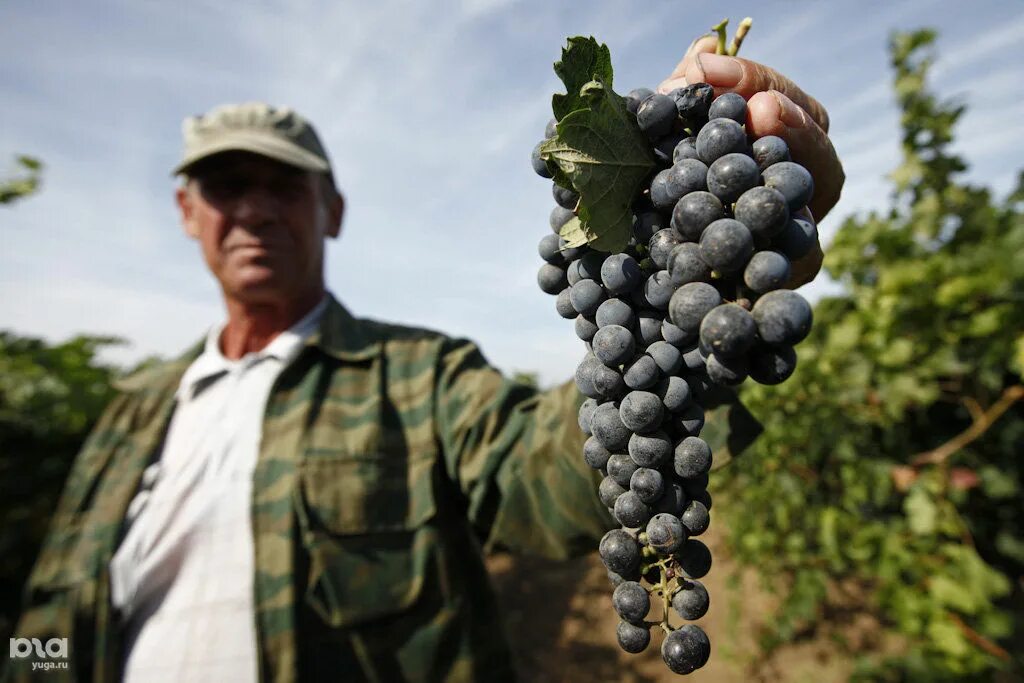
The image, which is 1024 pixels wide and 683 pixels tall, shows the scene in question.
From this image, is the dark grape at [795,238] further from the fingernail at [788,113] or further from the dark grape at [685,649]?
the dark grape at [685,649]

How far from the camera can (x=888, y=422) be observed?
10.5ft

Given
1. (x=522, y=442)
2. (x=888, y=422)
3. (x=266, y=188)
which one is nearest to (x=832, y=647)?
(x=888, y=422)

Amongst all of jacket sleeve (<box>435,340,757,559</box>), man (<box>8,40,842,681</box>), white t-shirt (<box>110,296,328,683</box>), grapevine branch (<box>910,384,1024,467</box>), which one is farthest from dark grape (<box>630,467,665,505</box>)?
grapevine branch (<box>910,384,1024,467</box>)

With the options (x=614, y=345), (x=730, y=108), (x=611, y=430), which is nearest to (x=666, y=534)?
(x=611, y=430)

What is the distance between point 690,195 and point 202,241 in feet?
9.47

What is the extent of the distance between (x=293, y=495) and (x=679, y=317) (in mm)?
2014

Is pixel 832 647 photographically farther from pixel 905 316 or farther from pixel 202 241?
pixel 202 241

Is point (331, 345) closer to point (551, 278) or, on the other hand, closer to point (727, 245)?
point (551, 278)

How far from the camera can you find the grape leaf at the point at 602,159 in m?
0.77

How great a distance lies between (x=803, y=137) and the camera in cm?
89

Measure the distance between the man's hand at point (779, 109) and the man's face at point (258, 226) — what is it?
2.29 m

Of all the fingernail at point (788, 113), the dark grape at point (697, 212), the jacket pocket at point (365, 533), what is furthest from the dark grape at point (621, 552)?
the jacket pocket at point (365, 533)

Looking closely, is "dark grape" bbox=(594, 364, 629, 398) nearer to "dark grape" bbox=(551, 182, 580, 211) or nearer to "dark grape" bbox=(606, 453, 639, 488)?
"dark grape" bbox=(606, 453, 639, 488)

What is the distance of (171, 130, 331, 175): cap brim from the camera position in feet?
9.07
